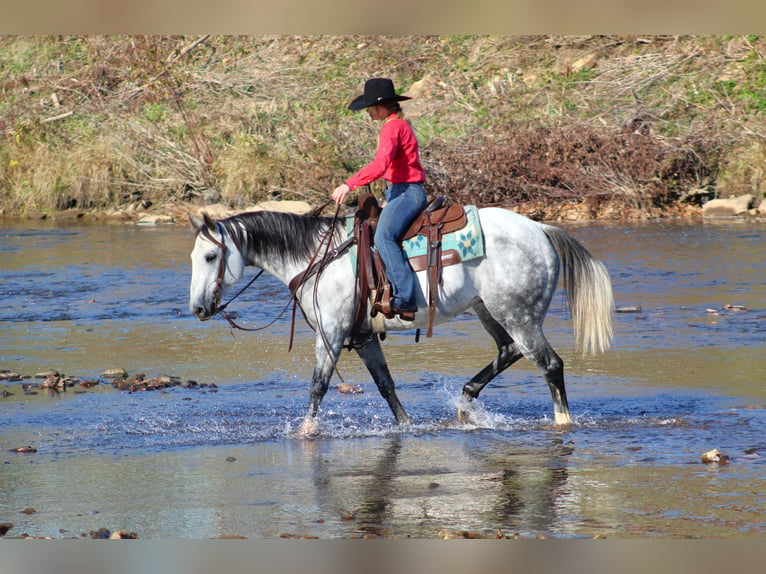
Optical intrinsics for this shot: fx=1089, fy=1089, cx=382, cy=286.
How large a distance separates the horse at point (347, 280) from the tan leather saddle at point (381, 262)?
7 centimetres

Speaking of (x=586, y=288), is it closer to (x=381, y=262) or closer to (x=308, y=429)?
(x=381, y=262)

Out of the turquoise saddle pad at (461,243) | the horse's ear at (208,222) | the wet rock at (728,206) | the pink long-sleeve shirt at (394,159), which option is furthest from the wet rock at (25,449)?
the wet rock at (728,206)

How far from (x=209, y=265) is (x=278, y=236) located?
63cm

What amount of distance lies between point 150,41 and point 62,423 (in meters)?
23.0

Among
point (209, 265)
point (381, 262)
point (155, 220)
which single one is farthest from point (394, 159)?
point (155, 220)

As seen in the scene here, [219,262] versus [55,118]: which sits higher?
[55,118]

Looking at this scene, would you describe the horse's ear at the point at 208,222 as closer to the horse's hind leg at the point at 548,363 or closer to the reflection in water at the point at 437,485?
the reflection in water at the point at 437,485

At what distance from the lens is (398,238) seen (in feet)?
27.9

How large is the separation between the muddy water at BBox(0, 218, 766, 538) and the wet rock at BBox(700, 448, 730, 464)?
0.37 ft

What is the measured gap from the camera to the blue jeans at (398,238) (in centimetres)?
838

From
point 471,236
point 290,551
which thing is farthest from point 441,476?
point 290,551

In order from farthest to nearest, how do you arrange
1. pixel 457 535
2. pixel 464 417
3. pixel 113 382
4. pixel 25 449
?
1. pixel 113 382
2. pixel 464 417
3. pixel 25 449
4. pixel 457 535

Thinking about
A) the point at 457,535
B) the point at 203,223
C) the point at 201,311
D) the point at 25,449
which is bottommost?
the point at 25,449

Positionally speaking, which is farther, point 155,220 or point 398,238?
point 155,220
